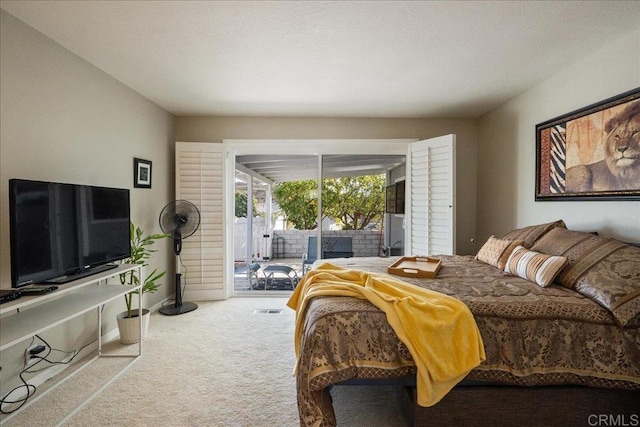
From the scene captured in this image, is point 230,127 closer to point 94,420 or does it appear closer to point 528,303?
point 94,420

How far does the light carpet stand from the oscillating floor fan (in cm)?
68

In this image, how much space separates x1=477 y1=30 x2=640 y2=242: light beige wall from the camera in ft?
7.43

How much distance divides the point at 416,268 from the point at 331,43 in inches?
72.5

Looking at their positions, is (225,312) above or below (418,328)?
below

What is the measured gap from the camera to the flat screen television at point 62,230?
177cm

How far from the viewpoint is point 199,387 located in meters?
2.18

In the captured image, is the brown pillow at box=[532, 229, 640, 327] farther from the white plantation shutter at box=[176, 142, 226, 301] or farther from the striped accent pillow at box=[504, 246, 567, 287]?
the white plantation shutter at box=[176, 142, 226, 301]

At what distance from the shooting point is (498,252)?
2631 millimetres

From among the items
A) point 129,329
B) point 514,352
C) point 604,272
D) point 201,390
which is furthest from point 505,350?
point 129,329

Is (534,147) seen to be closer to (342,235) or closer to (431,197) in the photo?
(431,197)

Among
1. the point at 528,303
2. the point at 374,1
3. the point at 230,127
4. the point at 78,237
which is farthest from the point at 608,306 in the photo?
the point at 230,127

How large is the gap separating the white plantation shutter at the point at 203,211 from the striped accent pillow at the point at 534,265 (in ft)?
10.9

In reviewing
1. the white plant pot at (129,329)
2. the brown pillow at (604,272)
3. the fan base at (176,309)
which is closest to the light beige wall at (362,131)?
the brown pillow at (604,272)

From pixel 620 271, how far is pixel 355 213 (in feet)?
11.9
